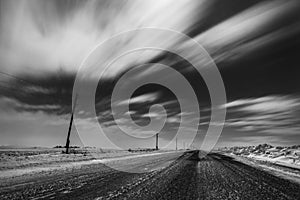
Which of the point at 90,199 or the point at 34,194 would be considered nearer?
the point at 90,199

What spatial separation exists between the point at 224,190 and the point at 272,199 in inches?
50.8

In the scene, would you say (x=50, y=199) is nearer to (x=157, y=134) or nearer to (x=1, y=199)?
(x=1, y=199)

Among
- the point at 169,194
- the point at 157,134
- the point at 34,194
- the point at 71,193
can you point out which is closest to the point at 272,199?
the point at 169,194

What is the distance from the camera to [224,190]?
20.3 ft

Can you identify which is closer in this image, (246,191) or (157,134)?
(246,191)

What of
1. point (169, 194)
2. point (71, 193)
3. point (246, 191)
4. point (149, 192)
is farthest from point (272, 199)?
point (71, 193)

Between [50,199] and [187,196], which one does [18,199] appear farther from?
[187,196]

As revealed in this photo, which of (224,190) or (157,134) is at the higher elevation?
(157,134)

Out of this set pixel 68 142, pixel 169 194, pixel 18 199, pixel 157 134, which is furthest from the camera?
pixel 157 134

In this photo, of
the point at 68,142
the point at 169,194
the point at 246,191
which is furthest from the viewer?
the point at 68,142

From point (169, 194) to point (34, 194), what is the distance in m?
3.39

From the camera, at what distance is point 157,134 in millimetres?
94312

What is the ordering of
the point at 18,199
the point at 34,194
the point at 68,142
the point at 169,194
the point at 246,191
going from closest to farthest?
the point at 18,199 < the point at 34,194 < the point at 169,194 < the point at 246,191 < the point at 68,142

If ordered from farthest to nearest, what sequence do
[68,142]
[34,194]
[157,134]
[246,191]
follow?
[157,134] → [68,142] → [246,191] → [34,194]
